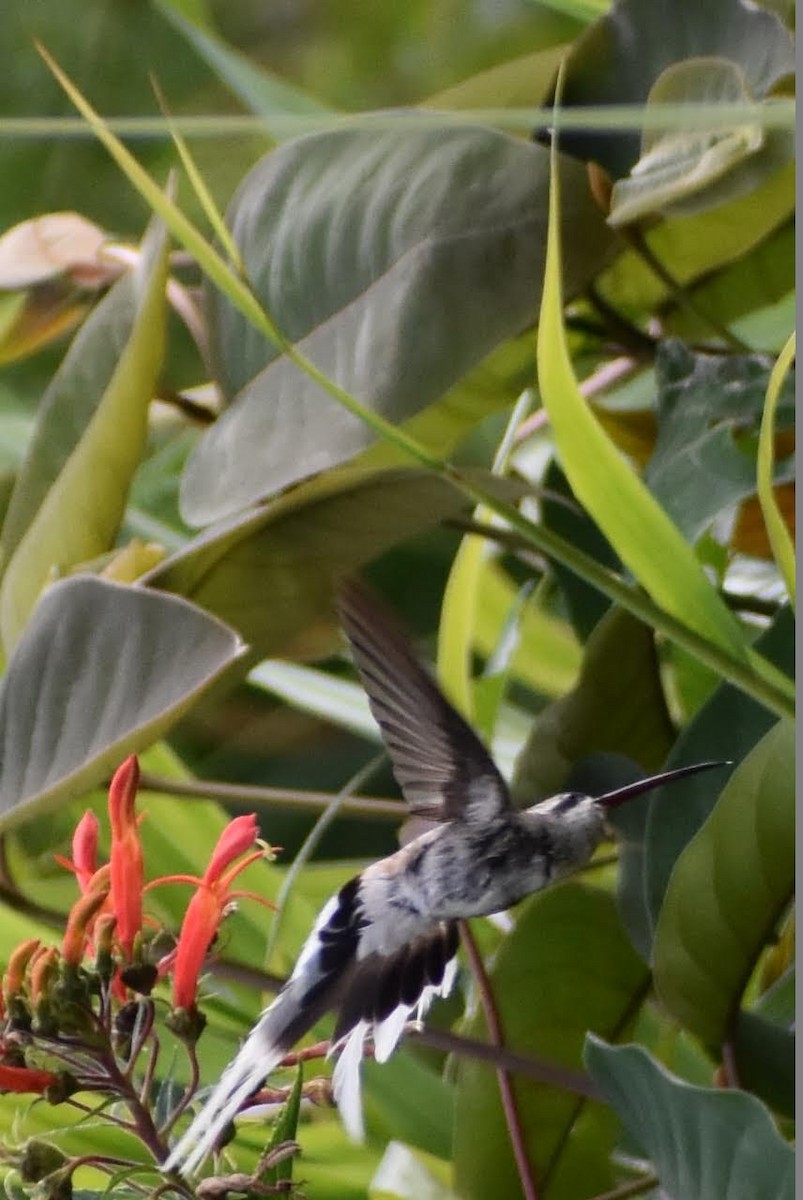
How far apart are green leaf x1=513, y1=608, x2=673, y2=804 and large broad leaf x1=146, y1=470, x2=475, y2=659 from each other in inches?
2.3

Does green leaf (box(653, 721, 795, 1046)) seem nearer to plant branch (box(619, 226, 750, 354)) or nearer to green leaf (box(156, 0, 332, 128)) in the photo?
plant branch (box(619, 226, 750, 354))

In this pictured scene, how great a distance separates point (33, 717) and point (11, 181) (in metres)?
0.75

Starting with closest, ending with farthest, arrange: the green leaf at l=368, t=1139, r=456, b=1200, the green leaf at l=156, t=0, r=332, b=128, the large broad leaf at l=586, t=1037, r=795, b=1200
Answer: the large broad leaf at l=586, t=1037, r=795, b=1200 → the green leaf at l=368, t=1139, r=456, b=1200 → the green leaf at l=156, t=0, r=332, b=128

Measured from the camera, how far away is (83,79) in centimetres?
103

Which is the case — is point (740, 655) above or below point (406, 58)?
below

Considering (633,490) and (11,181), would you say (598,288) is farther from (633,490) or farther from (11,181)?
(11,181)

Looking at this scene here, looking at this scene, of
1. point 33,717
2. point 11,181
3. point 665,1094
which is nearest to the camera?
point 665,1094

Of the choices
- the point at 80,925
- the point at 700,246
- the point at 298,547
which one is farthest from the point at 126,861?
the point at 700,246

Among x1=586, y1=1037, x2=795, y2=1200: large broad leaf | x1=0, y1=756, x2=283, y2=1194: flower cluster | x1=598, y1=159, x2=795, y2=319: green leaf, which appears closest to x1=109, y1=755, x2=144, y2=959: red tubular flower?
x1=0, y1=756, x2=283, y2=1194: flower cluster

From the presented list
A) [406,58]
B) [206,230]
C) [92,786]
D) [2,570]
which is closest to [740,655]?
[92,786]

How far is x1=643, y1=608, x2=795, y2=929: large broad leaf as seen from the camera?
1.11 ft

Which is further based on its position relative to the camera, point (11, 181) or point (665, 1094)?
point (11, 181)

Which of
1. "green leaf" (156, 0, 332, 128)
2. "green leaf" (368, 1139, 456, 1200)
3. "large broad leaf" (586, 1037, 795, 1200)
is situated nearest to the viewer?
"large broad leaf" (586, 1037, 795, 1200)

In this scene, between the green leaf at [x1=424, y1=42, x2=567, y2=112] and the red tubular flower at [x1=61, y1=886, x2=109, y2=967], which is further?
the green leaf at [x1=424, y1=42, x2=567, y2=112]
